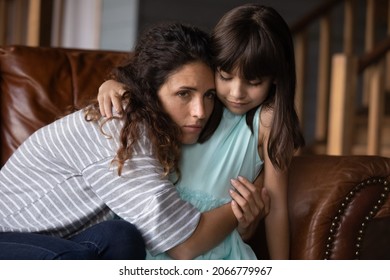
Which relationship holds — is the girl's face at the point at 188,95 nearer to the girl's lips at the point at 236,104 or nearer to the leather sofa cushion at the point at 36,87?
the girl's lips at the point at 236,104

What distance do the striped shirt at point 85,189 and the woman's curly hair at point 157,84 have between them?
0.03 m

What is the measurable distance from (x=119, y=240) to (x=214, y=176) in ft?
1.30

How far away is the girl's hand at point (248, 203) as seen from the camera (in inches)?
70.4

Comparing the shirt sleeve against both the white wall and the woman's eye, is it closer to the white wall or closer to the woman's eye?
the woman's eye

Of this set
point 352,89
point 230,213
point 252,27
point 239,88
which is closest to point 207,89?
point 239,88

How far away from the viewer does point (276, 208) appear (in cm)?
189

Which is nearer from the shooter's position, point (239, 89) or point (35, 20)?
point (239, 89)

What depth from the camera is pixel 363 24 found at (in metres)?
5.55

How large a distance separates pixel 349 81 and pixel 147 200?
188 cm

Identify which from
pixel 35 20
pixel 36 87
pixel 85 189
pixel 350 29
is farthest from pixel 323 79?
pixel 85 189

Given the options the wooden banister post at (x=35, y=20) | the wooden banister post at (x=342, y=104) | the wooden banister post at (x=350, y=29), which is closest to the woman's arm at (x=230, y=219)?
the wooden banister post at (x=342, y=104)

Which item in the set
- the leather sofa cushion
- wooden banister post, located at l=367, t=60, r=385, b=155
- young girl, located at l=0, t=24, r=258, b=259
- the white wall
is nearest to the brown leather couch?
the leather sofa cushion

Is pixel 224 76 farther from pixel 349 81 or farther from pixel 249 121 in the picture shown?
pixel 349 81
